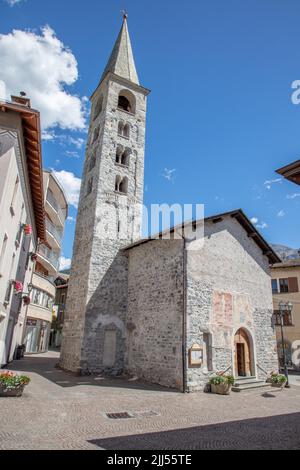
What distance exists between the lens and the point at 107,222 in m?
18.8

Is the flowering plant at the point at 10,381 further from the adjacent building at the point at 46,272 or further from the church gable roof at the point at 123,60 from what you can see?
the church gable roof at the point at 123,60

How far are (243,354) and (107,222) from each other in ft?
34.7

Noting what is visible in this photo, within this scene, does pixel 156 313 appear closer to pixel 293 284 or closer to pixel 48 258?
pixel 293 284

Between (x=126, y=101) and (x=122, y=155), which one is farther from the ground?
(x=126, y=101)

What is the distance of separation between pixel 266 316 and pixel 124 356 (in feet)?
27.2

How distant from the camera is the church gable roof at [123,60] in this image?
23.6 metres

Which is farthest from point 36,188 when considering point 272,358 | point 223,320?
point 272,358

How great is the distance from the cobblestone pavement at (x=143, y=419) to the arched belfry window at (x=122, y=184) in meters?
12.1

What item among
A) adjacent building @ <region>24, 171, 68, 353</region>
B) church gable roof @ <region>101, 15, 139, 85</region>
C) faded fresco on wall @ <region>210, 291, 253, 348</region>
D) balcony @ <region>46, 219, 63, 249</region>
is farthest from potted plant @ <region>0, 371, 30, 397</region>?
church gable roof @ <region>101, 15, 139, 85</region>

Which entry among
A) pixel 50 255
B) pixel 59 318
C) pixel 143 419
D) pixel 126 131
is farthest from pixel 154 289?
pixel 59 318

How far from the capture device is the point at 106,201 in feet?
63.0

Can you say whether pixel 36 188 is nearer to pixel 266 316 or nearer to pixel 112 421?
pixel 112 421

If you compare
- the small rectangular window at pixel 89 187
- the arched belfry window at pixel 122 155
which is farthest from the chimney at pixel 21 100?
the arched belfry window at pixel 122 155

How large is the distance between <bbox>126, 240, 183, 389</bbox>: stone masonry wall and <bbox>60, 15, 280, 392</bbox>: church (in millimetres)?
49
